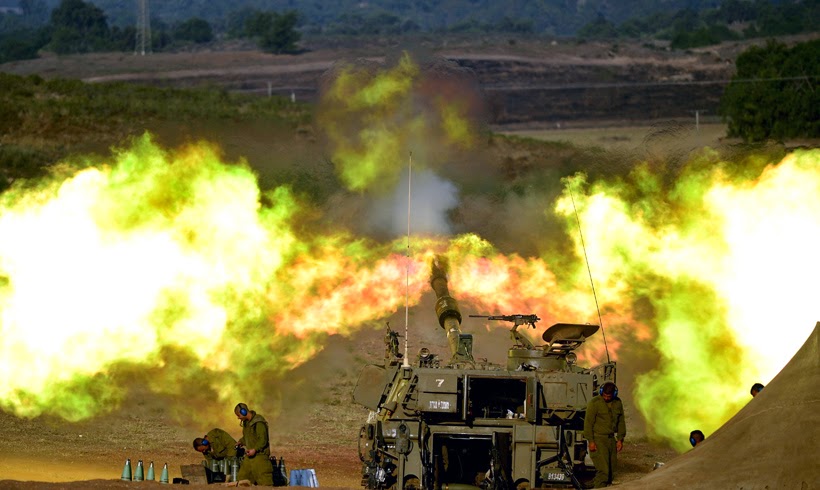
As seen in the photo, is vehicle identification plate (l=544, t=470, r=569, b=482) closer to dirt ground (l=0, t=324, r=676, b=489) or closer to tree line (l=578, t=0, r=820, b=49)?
dirt ground (l=0, t=324, r=676, b=489)

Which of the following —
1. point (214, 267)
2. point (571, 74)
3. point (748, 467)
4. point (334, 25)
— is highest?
point (334, 25)

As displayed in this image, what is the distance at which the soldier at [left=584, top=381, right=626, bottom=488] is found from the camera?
21.4 m

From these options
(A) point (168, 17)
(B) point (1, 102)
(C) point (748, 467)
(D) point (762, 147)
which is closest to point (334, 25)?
(A) point (168, 17)

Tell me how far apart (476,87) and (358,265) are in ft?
Answer: 15.3

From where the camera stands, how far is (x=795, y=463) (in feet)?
56.5

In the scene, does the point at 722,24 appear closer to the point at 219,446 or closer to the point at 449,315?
the point at 449,315

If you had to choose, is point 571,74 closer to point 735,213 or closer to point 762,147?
point 762,147

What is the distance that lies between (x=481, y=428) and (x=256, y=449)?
3.24 metres

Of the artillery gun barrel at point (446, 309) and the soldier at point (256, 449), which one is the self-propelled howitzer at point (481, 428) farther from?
the artillery gun barrel at point (446, 309)

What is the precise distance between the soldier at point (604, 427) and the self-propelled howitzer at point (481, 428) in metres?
0.50

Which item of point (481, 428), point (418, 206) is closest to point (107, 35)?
point (418, 206)

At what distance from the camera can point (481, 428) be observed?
72.4 ft

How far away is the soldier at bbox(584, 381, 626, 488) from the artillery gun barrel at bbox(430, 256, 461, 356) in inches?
124

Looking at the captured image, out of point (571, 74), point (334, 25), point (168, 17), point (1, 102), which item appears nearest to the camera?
point (1, 102)
